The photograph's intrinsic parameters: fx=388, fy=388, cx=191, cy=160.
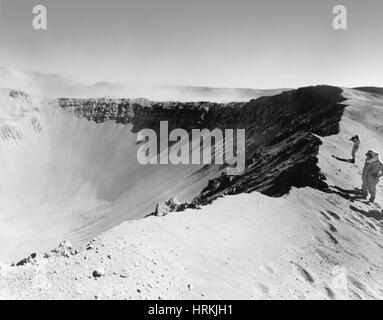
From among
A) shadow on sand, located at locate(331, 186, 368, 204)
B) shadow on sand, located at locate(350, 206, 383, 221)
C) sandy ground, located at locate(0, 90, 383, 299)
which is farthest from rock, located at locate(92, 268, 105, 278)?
shadow on sand, located at locate(331, 186, 368, 204)

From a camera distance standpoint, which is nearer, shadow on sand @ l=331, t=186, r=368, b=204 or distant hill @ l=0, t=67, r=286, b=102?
shadow on sand @ l=331, t=186, r=368, b=204

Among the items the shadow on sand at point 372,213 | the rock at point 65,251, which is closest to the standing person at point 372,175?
the shadow on sand at point 372,213

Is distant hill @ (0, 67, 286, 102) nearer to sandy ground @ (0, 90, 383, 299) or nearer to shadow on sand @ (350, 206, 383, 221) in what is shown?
shadow on sand @ (350, 206, 383, 221)

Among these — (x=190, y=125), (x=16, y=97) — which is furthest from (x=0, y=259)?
(x=16, y=97)

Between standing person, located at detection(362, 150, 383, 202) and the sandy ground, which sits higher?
standing person, located at detection(362, 150, 383, 202)
